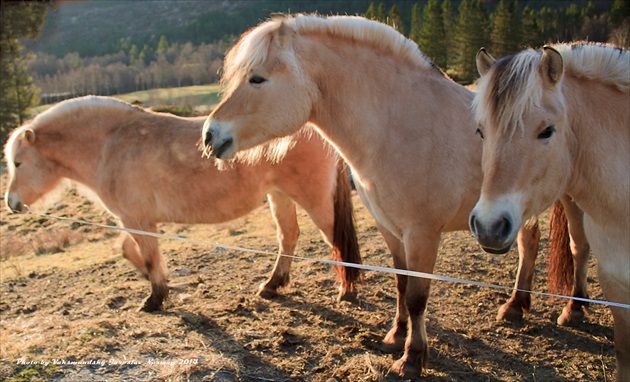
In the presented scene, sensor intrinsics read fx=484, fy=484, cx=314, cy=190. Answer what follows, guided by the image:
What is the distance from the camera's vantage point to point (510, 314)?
423cm

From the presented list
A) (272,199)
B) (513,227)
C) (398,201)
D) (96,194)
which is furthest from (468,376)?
(96,194)

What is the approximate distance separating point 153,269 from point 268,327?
4.78 feet

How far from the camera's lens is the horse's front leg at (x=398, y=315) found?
12.7ft

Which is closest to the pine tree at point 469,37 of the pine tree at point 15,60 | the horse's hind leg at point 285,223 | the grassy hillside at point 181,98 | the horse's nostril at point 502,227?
the grassy hillside at point 181,98

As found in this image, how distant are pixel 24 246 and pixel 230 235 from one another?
3791 millimetres

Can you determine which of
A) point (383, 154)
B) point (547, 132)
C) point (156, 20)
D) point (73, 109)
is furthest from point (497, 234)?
point (156, 20)

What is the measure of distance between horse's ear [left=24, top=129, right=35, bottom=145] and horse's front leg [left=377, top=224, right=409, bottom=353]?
3835mm

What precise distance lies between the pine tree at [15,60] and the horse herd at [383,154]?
26.7 meters

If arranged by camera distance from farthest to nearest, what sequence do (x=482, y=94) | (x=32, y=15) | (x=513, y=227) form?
(x=32, y=15) < (x=482, y=94) < (x=513, y=227)

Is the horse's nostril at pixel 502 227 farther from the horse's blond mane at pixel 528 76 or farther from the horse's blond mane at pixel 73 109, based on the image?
the horse's blond mane at pixel 73 109

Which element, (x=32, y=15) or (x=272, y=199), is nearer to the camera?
(x=272, y=199)

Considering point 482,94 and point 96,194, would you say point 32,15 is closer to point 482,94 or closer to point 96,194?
point 96,194

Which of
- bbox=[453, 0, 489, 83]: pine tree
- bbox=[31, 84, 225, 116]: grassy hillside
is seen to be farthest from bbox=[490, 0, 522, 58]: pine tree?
bbox=[31, 84, 225, 116]: grassy hillside

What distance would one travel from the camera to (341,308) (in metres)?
4.69
